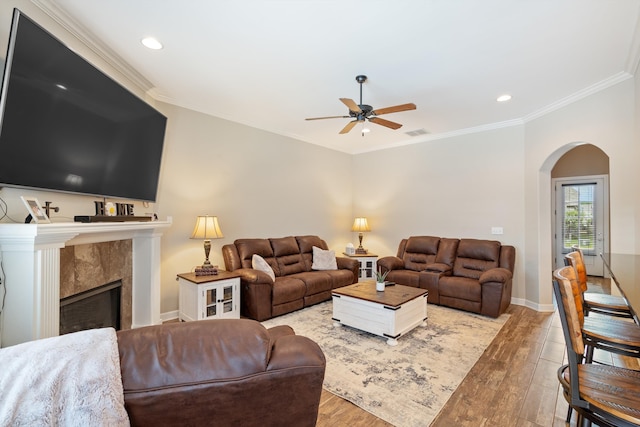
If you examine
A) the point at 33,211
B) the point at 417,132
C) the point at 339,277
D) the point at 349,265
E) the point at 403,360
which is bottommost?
the point at 403,360

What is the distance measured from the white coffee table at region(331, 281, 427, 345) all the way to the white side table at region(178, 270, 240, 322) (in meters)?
1.30

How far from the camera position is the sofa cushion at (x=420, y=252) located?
5043 millimetres

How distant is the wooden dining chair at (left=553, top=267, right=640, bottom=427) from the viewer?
121 centimetres

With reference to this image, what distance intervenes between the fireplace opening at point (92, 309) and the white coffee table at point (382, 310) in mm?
2436

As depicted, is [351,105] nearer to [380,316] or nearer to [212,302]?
[380,316]

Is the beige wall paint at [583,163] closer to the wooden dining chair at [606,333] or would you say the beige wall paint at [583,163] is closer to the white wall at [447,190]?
the white wall at [447,190]

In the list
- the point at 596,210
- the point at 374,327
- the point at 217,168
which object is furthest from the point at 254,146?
the point at 596,210

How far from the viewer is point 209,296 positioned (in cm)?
356

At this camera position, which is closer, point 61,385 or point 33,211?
point 61,385

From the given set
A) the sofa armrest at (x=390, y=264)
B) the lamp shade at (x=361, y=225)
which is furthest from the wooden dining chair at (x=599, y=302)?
the lamp shade at (x=361, y=225)

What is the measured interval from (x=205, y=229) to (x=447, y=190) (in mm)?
4118

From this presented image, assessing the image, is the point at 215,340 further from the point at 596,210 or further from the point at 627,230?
the point at 596,210

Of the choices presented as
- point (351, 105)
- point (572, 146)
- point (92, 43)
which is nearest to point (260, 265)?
point (351, 105)

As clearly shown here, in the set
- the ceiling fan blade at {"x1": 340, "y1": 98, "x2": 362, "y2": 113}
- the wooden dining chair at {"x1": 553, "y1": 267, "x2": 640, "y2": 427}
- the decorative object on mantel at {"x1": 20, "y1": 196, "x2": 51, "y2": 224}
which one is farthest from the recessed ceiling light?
the wooden dining chair at {"x1": 553, "y1": 267, "x2": 640, "y2": 427}
